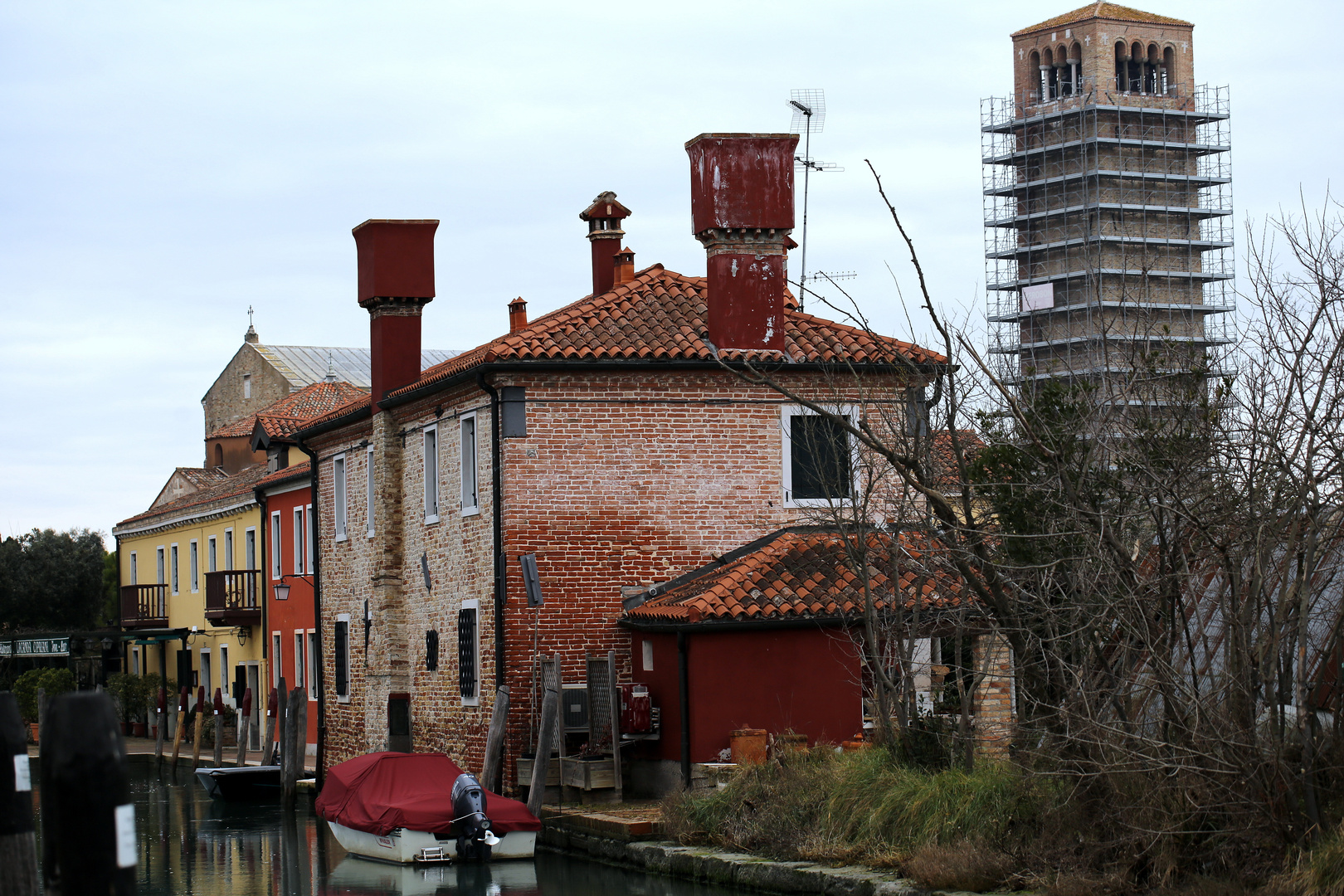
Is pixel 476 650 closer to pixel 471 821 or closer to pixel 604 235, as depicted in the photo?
pixel 471 821

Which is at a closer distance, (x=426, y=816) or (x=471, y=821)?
(x=471, y=821)

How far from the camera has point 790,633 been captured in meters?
20.8

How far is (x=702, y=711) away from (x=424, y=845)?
3.59m

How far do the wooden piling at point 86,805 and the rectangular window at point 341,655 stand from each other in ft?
80.7

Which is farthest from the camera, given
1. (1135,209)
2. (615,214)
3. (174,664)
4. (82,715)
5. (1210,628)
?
(1135,209)

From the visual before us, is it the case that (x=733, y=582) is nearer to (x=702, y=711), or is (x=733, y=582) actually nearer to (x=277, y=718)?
(x=702, y=711)

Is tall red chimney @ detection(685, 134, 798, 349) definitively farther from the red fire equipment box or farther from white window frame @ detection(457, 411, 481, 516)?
the red fire equipment box

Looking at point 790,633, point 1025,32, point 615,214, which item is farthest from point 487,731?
point 1025,32

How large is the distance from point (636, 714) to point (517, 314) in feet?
39.9

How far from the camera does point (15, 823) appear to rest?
684 centimetres

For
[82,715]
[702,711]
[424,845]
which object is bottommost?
[424,845]

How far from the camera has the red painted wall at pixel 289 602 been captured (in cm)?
3506

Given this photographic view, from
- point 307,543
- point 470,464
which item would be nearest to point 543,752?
point 470,464

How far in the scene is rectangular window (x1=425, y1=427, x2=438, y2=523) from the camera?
2562cm
